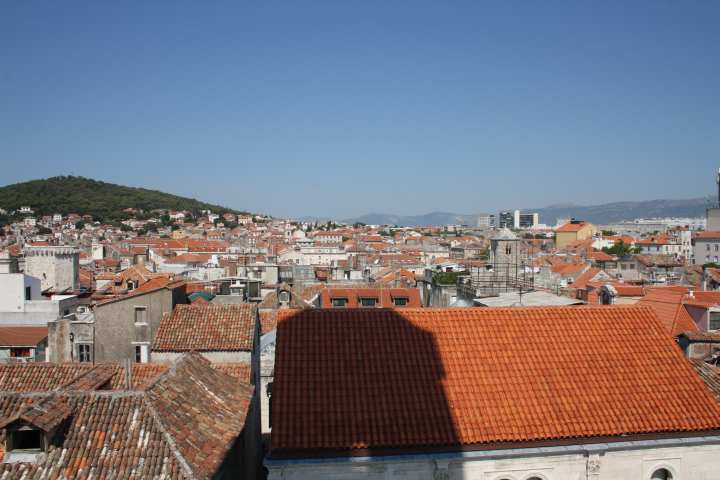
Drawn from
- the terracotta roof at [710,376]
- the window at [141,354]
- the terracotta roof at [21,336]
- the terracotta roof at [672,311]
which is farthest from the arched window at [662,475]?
the terracotta roof at [21,336]

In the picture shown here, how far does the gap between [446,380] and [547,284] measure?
34.2 meters

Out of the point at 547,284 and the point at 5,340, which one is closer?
the point at 5,340

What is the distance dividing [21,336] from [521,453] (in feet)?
78.7

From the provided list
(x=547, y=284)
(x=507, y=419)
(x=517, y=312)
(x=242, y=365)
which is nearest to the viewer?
(x=507, y=419)

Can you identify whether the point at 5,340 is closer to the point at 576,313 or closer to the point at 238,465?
the point at 238,465

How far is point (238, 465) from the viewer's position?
1507 centimetres

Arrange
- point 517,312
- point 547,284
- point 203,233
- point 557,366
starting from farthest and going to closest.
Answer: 1. point 203,233
2. point 547,284
3. point 517,312
4. point 557,366

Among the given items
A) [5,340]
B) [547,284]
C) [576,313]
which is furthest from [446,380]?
[547,284]

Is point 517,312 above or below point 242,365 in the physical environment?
above

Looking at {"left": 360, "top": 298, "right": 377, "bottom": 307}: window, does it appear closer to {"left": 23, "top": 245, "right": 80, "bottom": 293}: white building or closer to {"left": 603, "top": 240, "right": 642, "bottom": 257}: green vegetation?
{"left": 23, "top": 245, "right": 80, "bottom": 293}: white building

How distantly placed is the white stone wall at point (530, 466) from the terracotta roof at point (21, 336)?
19442 millimetres

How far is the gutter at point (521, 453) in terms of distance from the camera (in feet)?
41.7

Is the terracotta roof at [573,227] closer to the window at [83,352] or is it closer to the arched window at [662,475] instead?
the window at [83,352]

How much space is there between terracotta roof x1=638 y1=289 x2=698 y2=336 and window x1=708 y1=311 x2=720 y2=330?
1.98 ft
